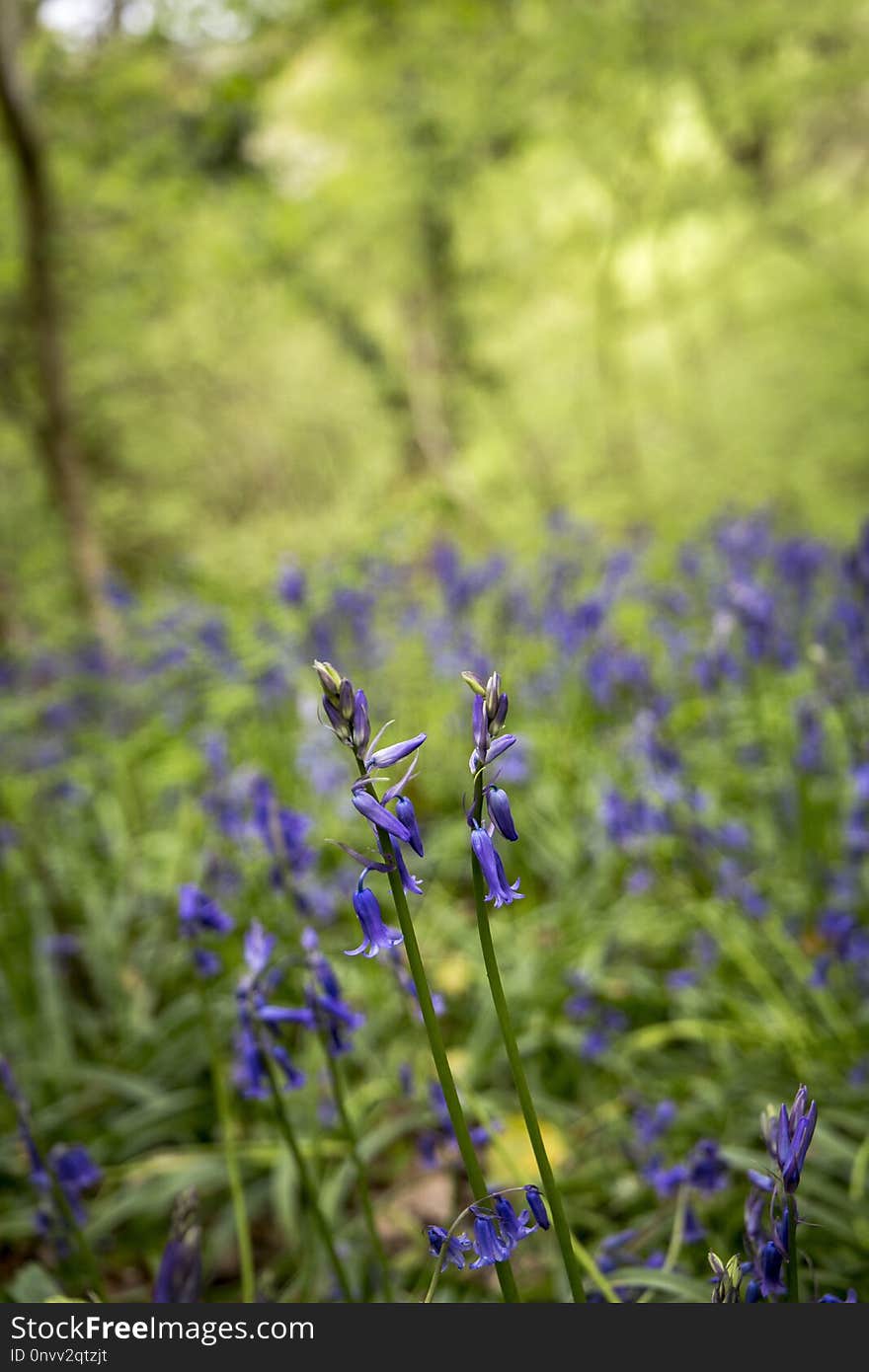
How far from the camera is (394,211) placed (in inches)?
402

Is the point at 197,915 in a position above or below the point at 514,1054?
above

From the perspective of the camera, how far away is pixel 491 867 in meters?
0.83

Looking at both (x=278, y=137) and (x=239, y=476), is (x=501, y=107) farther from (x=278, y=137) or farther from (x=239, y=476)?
(x=239, y=476)

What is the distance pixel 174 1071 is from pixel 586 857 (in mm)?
1494

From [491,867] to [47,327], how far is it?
547 cm

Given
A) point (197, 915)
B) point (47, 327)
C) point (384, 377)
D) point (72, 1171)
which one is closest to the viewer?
point (197, 915)

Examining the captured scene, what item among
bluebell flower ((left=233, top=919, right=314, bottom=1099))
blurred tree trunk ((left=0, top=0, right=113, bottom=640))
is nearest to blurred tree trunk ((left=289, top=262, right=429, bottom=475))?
blurred tree trunk ((left=0, top=0, right=113, bottom=640))

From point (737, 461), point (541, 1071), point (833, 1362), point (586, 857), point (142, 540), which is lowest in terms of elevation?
point (833, 1362)

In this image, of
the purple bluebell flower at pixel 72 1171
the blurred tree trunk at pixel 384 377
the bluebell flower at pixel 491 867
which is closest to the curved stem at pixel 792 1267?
the bluebell flower at pixel 491 867

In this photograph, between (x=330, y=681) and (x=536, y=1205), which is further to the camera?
(x=536, y=1205)

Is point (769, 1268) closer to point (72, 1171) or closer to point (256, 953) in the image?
point (256, 953)

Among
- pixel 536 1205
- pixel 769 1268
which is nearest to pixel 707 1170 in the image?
pixel 769 1268

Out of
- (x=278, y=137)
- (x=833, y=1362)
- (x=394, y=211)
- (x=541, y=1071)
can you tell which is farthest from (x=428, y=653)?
(x=278, y=137)

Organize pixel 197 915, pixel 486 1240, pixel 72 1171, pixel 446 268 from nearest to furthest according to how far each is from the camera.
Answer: pixel 486 1240 → pixel 197 915 → pixel 72 1171 → pixel 446 268
